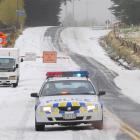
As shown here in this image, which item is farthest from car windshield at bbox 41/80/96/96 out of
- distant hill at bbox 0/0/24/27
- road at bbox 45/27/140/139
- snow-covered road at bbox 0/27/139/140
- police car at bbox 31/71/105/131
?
distant hill at bbox 0/0/24/27

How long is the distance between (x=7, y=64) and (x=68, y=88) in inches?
1026

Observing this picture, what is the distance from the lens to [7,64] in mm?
45188

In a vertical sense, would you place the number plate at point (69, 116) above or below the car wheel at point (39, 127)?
above

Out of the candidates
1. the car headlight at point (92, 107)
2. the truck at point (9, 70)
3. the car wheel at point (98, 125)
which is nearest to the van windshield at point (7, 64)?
the truck at point (9, 70)

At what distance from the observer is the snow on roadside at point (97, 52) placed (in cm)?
4133

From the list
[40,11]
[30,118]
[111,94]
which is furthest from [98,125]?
[40,11]

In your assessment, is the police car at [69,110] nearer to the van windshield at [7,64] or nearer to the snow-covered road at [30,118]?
the snow-covered road at [30,118]

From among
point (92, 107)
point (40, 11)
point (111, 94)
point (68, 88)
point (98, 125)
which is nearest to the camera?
point (92, 107)

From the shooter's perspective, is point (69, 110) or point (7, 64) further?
point (7, 64)

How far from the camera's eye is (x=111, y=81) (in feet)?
153

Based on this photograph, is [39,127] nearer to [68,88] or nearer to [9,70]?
[68,88]

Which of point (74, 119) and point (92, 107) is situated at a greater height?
point (92, 107)

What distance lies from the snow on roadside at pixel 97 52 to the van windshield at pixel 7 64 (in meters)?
7.01

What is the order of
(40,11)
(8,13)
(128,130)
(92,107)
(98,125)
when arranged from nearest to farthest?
(128,130), (92,107), (98,125), (8,13), (40,11)
